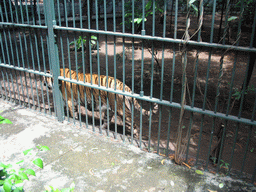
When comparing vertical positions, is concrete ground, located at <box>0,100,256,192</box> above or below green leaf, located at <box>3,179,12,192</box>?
below

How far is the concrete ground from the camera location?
9.17 ft

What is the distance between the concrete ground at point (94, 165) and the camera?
279cm

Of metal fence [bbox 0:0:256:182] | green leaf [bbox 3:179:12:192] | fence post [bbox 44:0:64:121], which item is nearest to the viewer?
green leaf [bbox 3:179:12:192]

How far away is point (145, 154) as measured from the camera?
3.38 m

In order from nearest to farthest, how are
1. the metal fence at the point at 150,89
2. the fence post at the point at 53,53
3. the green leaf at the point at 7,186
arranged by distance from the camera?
the green leaf at the point at 7,186
the metal fence at the point at 150,89
the fence post at the point at 53,53

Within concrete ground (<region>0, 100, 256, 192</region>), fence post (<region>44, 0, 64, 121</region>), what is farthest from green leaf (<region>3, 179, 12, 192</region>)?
fence post (<region>44, 0, 64, 121</region>)

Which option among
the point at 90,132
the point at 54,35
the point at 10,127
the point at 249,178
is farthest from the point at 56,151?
the point at 249,178

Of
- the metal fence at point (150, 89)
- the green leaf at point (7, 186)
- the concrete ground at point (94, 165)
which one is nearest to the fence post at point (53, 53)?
the metal fence at point (150, 89)

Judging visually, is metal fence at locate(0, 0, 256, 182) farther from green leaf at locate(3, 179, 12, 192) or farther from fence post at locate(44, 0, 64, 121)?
green leaf at locate(3, 179, 12, 192)

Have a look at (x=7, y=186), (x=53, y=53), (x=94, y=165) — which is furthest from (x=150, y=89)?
(x=7, y=186)

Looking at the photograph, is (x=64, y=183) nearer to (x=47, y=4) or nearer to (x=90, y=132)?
(x=90, y=132)

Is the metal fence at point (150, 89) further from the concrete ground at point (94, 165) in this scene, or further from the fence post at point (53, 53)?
the concrete ground at point (94, 165)

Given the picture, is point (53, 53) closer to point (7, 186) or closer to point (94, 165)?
point (94, 165)

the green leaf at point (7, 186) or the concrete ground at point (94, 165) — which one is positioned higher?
the green leaf at point (7, 186)
